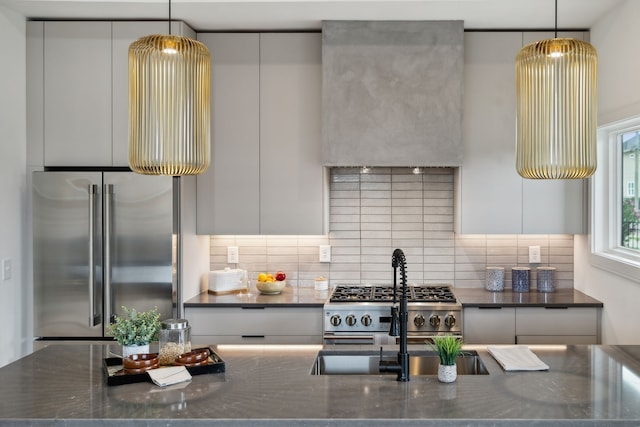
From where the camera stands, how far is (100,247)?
3.62 m

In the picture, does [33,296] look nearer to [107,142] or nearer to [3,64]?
[107,142]

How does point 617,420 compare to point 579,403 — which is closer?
point 617,420

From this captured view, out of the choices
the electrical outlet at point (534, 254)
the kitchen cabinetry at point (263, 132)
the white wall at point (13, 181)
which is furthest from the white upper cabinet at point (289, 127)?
the electrical outlet at point (534, 254)

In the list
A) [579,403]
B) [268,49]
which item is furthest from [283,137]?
[579,403]

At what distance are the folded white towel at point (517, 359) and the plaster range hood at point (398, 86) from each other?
1549 mm

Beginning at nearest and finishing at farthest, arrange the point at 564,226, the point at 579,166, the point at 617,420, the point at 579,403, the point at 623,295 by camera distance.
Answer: the point at 617,420
the point at 579,403
the point at 579,166
the point at 623,295
the point at 564,226

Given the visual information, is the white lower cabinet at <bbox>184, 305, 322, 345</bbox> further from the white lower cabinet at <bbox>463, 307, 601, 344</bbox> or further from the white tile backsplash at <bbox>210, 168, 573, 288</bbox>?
the white lower cabinet at <bbox>463, 307, 601, 344</bbox>

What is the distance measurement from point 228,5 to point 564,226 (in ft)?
8.39

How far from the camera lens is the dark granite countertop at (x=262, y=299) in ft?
12.6

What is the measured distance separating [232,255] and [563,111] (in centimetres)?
272

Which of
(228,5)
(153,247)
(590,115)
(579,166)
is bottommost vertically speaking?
(153,247)

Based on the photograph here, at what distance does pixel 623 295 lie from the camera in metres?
3.50

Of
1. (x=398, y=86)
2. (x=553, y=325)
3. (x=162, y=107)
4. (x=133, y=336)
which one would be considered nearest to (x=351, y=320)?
(x=553, y=325)

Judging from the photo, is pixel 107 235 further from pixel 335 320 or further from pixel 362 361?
pixel 362 361
